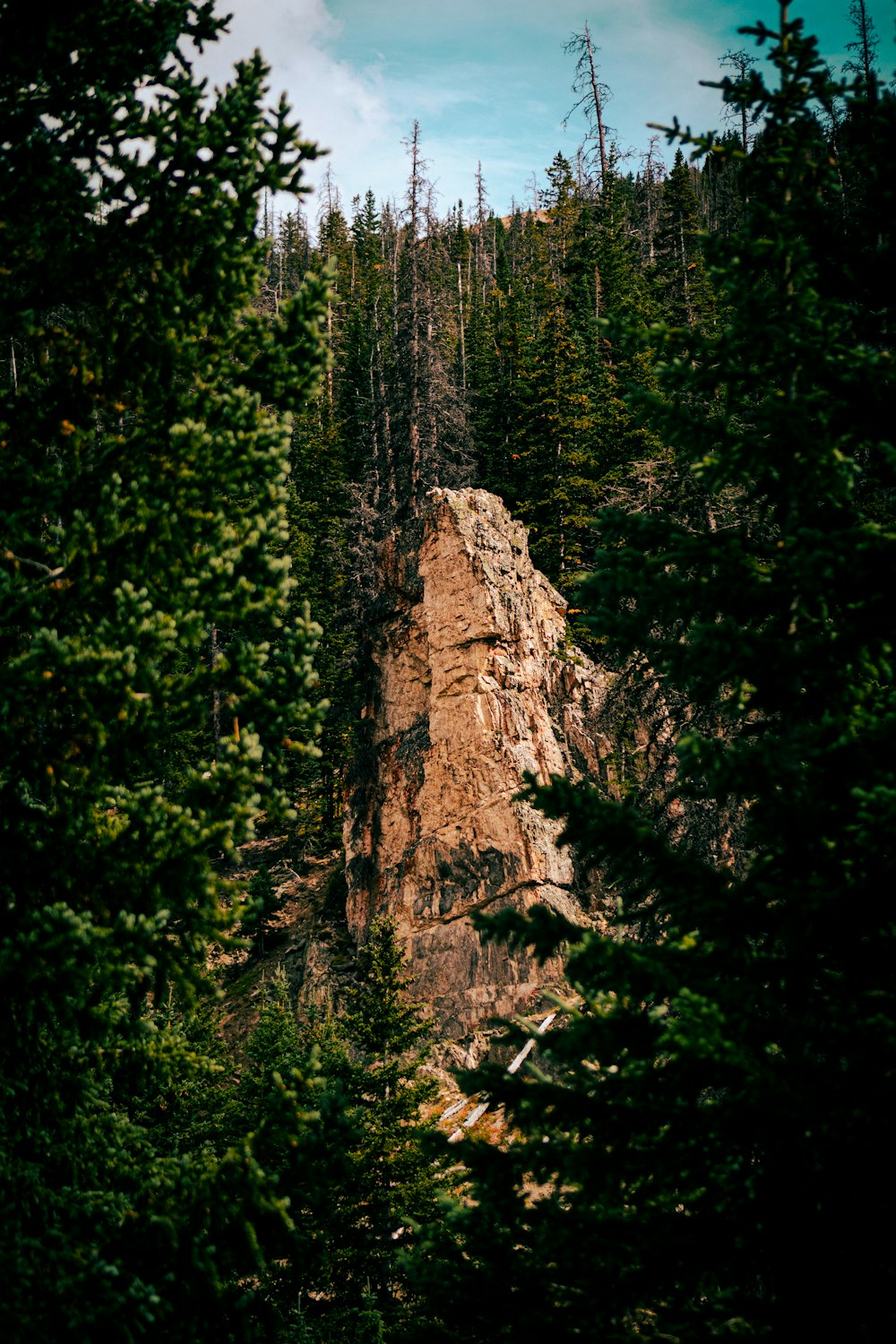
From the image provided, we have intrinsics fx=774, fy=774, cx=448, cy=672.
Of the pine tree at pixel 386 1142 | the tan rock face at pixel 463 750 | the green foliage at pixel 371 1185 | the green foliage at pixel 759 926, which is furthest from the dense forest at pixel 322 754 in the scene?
the tan rock face at pixel 463 750

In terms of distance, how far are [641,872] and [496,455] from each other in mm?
32193

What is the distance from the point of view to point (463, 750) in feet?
76.1

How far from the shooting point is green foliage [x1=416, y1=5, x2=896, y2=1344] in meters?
4.19

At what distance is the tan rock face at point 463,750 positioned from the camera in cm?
2208

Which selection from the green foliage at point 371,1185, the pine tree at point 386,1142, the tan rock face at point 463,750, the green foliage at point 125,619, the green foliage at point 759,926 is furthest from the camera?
the tan rock face at point 463,750

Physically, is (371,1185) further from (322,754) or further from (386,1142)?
(322,754)

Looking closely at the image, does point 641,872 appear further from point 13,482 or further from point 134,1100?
point 134,1100

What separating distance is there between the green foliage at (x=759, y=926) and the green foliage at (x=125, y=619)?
216 cm

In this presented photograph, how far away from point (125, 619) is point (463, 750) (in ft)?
59.8

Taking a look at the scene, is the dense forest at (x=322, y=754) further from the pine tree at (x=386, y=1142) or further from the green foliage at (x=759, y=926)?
the pine tree at (x=386, y=1142)

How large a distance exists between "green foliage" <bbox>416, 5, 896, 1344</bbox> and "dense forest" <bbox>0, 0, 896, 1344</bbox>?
0.03 meters

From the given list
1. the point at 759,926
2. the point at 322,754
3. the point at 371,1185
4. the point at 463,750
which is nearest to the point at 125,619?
the point at 322,754

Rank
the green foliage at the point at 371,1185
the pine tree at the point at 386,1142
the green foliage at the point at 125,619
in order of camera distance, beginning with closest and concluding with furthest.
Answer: the green foliage at the point at 125,619 → the green foliage at the point at 371,1185 → the pine tree at the point at 386,1142

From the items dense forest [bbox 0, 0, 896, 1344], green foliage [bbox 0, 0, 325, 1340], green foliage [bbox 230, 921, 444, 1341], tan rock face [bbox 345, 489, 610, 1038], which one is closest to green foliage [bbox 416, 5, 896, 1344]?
dense forest [bbox 0, 0, 896, 1344]
